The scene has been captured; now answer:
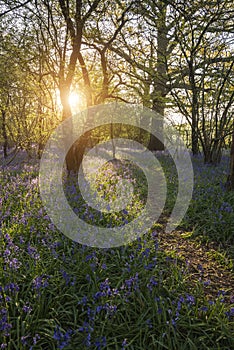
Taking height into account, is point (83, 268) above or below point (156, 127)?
below

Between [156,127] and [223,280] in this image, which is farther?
[156,127]

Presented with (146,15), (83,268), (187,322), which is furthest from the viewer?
(146,15)

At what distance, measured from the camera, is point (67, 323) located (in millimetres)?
2461

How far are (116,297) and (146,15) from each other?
7984mm

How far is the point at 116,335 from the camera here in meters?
2.41

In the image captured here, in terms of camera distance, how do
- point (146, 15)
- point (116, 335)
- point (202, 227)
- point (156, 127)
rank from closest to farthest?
1. point (116, 335)
2. point (202, 227)
3. point (146, 15)
4. point (156, 127)

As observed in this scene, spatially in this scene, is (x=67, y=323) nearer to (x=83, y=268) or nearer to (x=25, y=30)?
(x=83, y=268)

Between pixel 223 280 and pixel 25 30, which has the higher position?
pixel 25 30

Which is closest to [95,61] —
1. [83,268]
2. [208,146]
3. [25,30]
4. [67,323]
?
[25,30]

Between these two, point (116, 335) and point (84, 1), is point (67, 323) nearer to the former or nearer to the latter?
point (116, 335)

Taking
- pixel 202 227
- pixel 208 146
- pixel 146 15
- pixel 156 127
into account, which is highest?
pixel 146 15

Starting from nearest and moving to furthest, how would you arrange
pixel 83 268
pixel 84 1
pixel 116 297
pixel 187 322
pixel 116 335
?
1. pixel 116 335
2. pixel 187 322
3. pixel 116 297
4. pixel 83 268
5. pixel 84 1

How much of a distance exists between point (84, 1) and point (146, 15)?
6.28 ft

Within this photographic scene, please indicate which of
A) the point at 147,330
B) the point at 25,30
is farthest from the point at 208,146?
the point at 147,330
